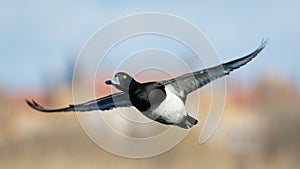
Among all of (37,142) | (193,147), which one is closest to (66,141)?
(37,142)

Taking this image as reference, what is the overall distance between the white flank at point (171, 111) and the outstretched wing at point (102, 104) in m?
0.22

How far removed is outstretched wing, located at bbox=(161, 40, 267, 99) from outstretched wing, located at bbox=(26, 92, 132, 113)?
316mm

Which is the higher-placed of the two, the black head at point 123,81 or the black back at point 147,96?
the black head at point 123,81

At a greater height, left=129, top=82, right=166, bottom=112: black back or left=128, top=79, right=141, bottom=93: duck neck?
left=128, top=79, right=141, bottom=93: duck neck

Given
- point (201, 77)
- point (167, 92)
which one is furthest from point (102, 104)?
point (201, 77)

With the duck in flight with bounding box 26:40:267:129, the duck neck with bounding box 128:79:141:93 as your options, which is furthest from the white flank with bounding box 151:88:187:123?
the duck neck with bounding box 128:79:141:93

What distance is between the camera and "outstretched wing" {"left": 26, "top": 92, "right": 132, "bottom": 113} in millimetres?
5238

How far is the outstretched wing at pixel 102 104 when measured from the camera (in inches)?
206

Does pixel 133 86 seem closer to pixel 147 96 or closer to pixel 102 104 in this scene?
pixel 147 96

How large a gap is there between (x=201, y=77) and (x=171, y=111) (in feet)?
0.88

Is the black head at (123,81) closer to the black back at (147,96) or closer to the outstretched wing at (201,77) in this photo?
the black back at (147,96)

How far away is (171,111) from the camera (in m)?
5.07

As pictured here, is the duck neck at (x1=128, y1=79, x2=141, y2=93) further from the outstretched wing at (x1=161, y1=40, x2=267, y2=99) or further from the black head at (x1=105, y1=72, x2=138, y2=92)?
the outstretched wing at (x1=161, y1=40, x2=267, y2=99)

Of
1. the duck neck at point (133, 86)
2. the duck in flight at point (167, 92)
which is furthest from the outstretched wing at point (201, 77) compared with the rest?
the duck neck at point (133, 86)
